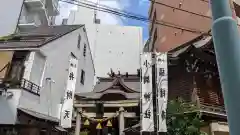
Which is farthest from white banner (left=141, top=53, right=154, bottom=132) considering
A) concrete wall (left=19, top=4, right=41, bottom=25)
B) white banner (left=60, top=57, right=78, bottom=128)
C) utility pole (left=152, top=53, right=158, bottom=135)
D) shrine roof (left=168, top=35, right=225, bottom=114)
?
concrete wall (left=19, top=4, right=41, bottom=25)

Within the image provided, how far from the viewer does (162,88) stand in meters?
15.3

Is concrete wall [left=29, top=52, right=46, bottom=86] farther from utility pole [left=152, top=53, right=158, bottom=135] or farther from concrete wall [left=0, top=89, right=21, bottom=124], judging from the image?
utility pole [left=152, top=53, right=158, bottom=135]

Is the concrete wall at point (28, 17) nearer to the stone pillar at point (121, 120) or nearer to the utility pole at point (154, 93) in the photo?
the stone pillar at point (121, 120)

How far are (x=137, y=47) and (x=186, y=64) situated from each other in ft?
78.5

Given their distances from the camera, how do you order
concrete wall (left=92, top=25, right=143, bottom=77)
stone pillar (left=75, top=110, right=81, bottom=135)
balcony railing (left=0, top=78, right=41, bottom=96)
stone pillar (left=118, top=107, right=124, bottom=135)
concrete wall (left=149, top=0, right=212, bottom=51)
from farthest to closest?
1. concrete wall (left=92, top=25, right=143, bottom=77)
2. concrete wall (left=149, top=0, right=212, bottom=51)
3. stone pillar (left=75, top=110, right=81, bottom=135)
4. stone pillar (left=118, top=107, right=124, bottom=135)
5. balcony railing (left=0, top=78, right=41, bottom=96)

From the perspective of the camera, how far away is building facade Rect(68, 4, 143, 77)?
1540 inches

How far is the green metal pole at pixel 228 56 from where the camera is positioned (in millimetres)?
2729

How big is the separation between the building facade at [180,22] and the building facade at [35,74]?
7315mm

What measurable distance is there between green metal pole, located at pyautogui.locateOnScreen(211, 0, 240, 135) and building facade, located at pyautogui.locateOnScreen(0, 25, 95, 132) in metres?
14.4

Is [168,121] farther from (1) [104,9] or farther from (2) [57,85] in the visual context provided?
(2) [57,85]

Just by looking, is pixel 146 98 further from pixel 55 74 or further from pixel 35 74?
pixel 55 74

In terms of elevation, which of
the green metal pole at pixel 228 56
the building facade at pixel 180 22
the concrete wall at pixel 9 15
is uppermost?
the concrete wall at pixel 9 15

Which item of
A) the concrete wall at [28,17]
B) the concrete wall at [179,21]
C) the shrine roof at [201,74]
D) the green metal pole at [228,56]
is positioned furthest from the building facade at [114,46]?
the green metal pole at [228,56]

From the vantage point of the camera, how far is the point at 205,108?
50.4 ft
